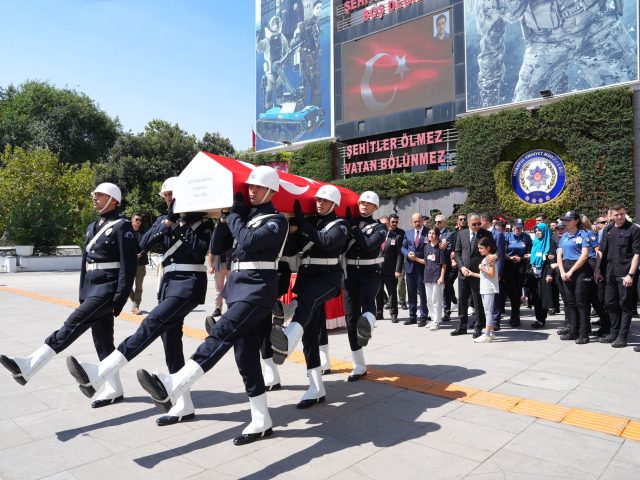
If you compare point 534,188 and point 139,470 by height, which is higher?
point 534,188

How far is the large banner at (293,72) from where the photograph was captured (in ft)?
84.3

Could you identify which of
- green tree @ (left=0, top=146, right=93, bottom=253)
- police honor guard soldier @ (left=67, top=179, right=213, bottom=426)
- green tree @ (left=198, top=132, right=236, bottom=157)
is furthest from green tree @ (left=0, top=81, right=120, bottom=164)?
police honor guard soldier @ (left=67, top=179, right=213, bottom=426)

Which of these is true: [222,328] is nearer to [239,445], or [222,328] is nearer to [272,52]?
[239,445]

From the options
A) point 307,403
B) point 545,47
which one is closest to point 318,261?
point 307,403

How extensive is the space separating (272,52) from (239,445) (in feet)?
90.8

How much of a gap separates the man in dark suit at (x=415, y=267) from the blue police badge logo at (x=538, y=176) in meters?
11.2

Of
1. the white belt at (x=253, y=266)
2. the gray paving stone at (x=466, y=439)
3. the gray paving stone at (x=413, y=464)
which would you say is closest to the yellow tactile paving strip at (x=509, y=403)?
the gray paving stone at (x=466, y=439)

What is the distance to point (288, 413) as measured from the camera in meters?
4.32

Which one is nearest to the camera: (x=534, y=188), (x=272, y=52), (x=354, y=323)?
(x=354, y=323)

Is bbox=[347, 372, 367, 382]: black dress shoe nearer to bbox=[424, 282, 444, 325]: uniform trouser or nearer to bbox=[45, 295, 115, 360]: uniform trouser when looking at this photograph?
bbox=[45, 295, 115, 360]: uniform trouser

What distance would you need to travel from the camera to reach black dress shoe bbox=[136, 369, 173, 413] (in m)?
3.32

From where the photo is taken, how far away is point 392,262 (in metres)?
9.41

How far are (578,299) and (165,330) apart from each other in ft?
19.2

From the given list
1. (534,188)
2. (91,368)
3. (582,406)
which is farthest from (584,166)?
(91,368)
